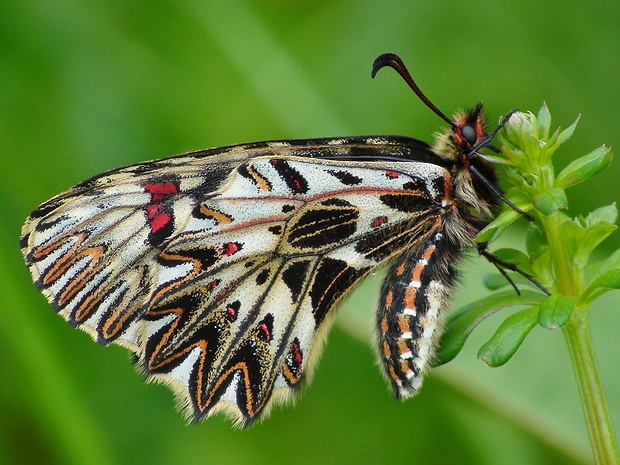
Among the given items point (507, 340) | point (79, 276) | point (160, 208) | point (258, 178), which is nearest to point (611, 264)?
point (507, 340)

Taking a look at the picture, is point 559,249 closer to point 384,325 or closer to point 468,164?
point 468,164

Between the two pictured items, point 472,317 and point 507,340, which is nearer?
point 507,340

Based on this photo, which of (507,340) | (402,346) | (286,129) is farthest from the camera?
(286,129)

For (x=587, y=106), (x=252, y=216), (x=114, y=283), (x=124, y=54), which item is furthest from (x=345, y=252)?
(x=124, y=54)

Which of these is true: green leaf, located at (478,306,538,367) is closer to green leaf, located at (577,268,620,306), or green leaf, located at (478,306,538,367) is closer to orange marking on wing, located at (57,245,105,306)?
green leaf, located at (577,268,620,306)

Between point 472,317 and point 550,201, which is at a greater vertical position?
point 550,201

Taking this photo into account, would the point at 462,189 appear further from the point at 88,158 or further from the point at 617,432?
the point at 88,158

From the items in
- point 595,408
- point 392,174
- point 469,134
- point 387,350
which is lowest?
point 595,408
